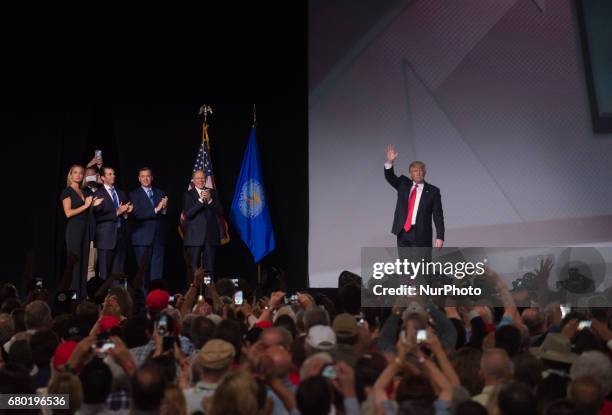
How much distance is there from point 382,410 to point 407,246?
498cm

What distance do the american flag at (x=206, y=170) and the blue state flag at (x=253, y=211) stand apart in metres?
0.19

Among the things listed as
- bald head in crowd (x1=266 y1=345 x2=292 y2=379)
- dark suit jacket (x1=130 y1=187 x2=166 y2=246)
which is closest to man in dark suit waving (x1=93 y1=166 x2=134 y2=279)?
dark suit jacket (x1=130 y1=187 x2=166 y2=246)

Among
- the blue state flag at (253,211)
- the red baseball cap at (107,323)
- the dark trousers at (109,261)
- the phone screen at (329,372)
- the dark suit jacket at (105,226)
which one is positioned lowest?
the phone screen at (329,372)

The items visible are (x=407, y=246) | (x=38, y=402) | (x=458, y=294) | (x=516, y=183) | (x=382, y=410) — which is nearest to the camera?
(x=382, y=410)

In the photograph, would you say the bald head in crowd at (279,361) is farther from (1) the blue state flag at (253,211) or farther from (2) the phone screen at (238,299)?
(1) the blue state flag at (253,211)

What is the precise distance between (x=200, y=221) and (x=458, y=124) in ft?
8.81

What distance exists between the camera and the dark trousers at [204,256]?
344 inches

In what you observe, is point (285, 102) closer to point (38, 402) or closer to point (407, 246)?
point (407, 246)

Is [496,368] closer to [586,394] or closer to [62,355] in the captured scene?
[586,394]

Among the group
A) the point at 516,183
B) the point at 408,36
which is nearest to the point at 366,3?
the point at 408,36

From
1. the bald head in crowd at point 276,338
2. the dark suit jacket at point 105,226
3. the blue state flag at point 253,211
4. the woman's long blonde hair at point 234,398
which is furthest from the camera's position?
the blue state flag at point 253,211

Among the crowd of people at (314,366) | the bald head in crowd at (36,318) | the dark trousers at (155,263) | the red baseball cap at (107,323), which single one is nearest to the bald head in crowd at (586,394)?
the crowd of people at (314,366)

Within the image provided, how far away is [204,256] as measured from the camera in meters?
8.80

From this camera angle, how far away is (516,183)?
8.83 m
